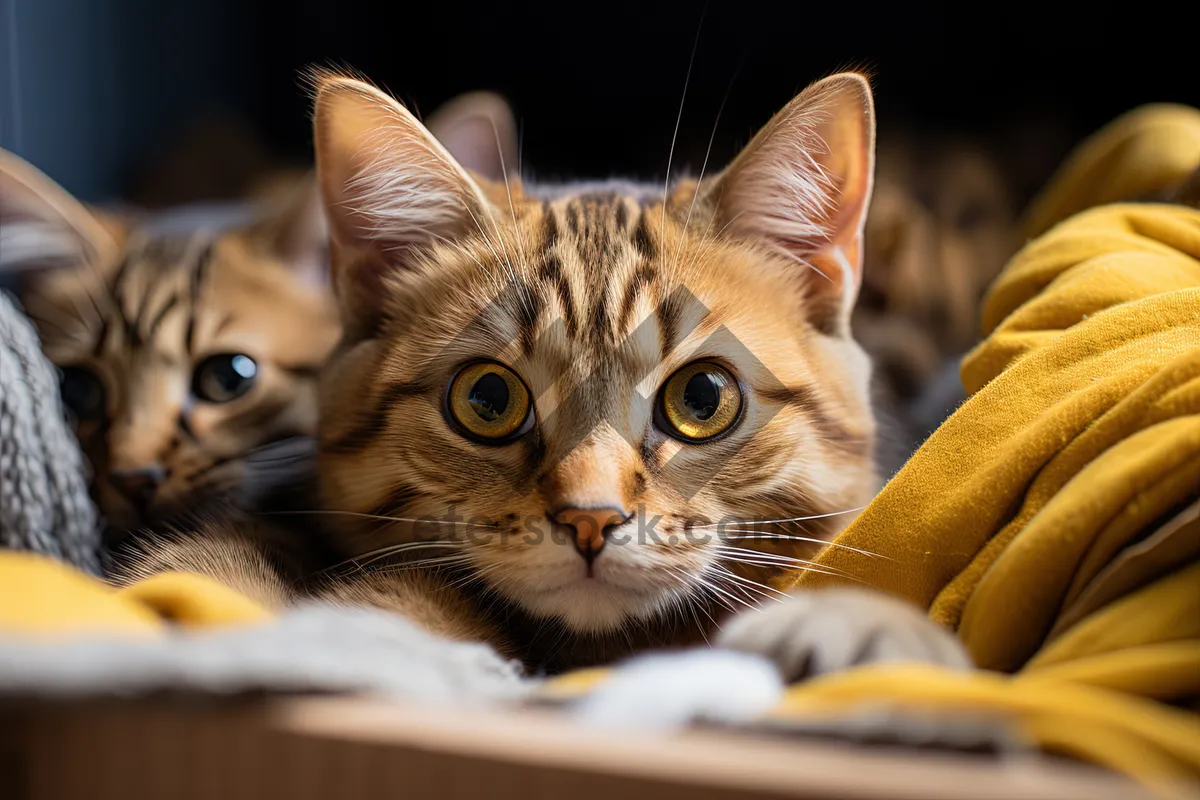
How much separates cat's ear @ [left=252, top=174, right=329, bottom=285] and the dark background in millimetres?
682

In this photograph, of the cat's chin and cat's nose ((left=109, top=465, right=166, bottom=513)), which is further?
cat's nose ((left=109, top=465, right=166, bottom=513))

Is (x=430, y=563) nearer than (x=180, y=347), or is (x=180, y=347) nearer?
(x=430, y=563)

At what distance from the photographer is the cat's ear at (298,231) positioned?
146cm

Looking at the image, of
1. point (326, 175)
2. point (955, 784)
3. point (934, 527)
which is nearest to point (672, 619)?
point (934, 527)

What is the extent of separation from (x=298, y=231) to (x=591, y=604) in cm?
85

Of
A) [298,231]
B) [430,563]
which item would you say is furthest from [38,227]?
[430,563]

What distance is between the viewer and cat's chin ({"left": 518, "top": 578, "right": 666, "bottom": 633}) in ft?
3.04

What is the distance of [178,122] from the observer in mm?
2400

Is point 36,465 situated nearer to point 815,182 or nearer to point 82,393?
point 82,393

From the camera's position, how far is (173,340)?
131 centimetres

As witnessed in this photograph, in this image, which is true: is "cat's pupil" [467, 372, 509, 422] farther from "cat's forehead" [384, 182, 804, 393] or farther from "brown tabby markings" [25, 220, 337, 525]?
"brown tabby markings" [25, 220, 337, 525]

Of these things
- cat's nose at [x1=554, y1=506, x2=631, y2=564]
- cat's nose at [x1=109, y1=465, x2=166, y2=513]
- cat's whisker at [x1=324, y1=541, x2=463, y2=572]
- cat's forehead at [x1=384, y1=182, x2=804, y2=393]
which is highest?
cat's forehead at [x1=384, y1=182, x2=804, y2=393]

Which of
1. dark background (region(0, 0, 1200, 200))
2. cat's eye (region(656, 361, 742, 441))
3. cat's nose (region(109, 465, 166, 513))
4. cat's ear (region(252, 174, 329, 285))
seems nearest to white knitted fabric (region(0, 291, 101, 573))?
cat's nose (region(109, 465, 166, 513))

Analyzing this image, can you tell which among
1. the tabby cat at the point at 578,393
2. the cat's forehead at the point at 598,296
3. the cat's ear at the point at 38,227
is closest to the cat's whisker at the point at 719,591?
the tabby cat at the point at 578,393
